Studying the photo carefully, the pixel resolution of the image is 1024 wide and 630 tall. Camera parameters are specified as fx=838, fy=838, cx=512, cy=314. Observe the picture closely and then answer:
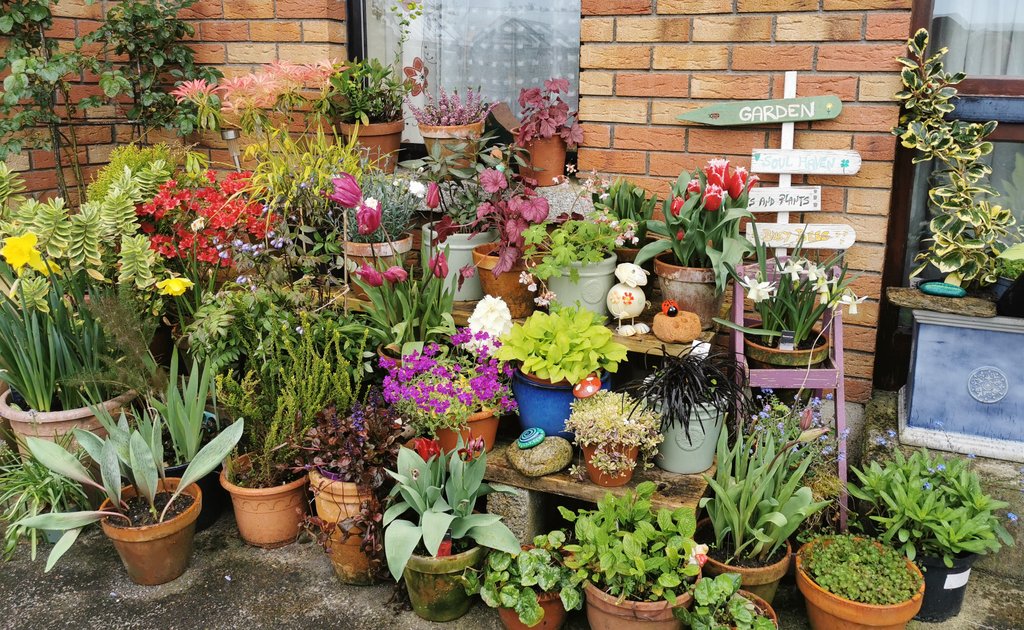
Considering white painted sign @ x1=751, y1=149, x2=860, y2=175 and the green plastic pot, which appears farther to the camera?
white painted sign @ x1=751, y1=149, x2=860, y2=175

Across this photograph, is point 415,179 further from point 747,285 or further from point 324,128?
point 747,285

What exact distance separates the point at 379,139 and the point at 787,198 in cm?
191

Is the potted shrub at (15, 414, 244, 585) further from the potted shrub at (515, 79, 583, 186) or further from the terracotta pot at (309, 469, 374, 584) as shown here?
the potted shrub at (515, 79, 583, 186)

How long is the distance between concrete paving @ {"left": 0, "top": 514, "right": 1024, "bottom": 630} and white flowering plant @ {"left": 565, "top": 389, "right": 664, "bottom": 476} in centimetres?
53

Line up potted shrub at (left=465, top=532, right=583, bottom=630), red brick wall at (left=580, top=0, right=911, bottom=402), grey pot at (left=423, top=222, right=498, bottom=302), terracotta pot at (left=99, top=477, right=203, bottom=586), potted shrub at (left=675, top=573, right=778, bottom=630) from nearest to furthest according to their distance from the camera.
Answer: potted shrub at (left=675, top=573, right=778, bottom=630) < potted shrub at (left=465, top=532, right=583, bottom=630) < terracotta pot at (left=99, top=477, right=203, bottom=586) < red brick wall at (left=580, top=0, right=911, bottom=402) < grey pot at (left=423, top=222, right=498, bottom=302)

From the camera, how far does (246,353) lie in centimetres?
325

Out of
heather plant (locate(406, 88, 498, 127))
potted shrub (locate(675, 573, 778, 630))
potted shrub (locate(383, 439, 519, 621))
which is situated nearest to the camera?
potted shrub (locate(675, 573, 778, 630))

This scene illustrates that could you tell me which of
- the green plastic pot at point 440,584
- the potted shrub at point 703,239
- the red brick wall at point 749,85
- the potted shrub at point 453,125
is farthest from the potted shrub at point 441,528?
the red brick wall at point 749,85

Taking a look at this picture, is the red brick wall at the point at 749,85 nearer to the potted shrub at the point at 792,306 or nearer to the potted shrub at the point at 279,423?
the potted shrub at the point at 792,306

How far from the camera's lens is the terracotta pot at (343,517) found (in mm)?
2830

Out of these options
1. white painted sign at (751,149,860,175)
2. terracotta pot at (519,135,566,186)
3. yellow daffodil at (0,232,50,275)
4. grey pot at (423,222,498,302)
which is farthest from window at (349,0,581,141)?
yellow daffodil at (0,232,50,275)

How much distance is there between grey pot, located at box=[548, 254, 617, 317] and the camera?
314cm

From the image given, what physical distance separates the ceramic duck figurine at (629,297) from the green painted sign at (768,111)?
2.35ft

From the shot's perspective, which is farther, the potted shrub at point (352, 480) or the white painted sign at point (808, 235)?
the white painted sign at point (808, 235)
